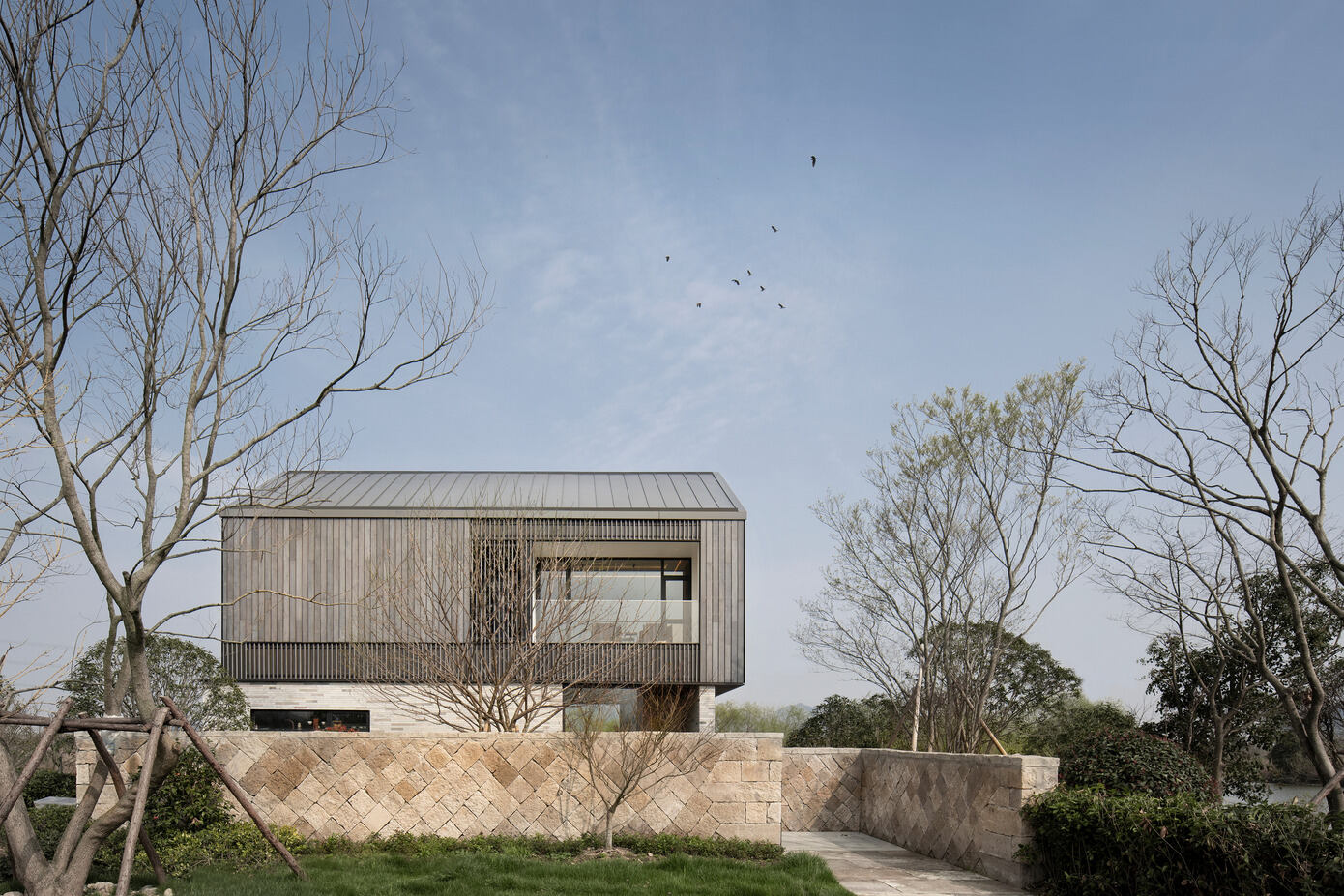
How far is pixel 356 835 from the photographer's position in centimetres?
1070

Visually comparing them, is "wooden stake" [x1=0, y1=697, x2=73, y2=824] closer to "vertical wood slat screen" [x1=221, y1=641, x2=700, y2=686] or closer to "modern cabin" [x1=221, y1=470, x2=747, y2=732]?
"modern cabin" [x1=221, y1=470, x2=747, y2=732]

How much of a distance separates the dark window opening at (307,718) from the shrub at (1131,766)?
13643 millimetres

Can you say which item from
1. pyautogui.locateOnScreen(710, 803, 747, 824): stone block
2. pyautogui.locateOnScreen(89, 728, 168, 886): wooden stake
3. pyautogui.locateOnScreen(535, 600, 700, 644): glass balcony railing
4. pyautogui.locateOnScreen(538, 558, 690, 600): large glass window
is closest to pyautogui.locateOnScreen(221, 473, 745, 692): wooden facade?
pyautogui.locateOnScreen(535, 600, 700, 644): glass balcony railing

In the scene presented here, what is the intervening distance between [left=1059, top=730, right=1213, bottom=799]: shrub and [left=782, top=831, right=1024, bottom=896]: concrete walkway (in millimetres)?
1381

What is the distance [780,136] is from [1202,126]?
6.08 m

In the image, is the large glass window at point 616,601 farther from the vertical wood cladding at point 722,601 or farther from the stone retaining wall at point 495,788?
the stone retaining wall at point 495,788

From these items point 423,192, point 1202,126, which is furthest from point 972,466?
point 423,192

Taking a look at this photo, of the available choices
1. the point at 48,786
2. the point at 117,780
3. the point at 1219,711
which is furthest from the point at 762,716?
the point at 117,780

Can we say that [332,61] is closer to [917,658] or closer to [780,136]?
[780,136]

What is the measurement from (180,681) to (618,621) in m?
6.88

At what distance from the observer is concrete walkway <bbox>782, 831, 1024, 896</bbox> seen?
30.2ft

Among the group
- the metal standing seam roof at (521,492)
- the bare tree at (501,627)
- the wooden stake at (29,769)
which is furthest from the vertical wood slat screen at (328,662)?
the wooden stake at (29,769)

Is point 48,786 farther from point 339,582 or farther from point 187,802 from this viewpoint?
point 187,802

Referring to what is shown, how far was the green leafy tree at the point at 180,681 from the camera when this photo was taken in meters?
14.6
